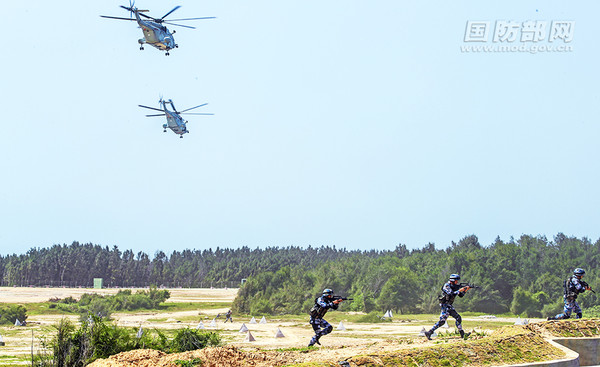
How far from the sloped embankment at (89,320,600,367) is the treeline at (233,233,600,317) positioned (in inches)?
1557

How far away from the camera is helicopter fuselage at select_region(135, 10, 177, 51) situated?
37.6 metres

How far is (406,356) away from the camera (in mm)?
14812

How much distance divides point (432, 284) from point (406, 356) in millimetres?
48147

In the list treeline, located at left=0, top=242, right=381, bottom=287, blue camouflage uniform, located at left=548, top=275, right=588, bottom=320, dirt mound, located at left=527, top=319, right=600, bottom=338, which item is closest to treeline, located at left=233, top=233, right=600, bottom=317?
blue camouflage uniform, located at left=548, top=275, right=588, bottom=320

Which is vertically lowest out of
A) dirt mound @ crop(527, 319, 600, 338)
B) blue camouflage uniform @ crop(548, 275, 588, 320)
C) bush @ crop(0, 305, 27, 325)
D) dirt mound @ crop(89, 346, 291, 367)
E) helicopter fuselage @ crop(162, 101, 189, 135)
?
bush @ crop(0, 305, 27, 325)

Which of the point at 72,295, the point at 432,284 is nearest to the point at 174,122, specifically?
the point at 432,284

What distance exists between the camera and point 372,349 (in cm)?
1677

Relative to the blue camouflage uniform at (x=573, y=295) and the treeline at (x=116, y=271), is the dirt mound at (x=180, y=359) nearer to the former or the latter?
the blue camouflage uniform at (x=573, y=295)

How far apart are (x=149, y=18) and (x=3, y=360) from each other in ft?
70.1

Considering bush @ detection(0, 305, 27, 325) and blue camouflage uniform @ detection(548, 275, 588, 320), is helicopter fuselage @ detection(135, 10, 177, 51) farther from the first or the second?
bush @ detection(0, 305, 27, 325)

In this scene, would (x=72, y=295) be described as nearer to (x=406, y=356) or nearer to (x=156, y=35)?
(x=156, y=35)

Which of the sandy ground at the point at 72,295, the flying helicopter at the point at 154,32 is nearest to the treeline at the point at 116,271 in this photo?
the sandy ground at the point at 72,295

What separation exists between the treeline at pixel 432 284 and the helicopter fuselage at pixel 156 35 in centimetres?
2981

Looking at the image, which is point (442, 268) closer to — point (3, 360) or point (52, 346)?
point (3, 360)
